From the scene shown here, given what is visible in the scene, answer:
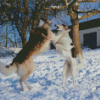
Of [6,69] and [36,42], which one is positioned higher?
[36,42]

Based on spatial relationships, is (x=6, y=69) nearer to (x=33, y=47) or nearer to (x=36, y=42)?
(x=33, y=47)

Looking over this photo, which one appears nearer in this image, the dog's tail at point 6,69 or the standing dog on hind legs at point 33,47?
the standing dog on hind legs at point 33,47

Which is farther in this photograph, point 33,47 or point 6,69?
point 6,69

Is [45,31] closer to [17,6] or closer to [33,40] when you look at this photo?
[33,40]

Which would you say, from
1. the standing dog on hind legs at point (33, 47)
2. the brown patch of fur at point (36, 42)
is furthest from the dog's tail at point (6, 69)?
the brown patch of fur at point (36, 42)

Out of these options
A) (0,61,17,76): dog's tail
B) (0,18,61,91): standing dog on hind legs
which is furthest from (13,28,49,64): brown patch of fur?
(0,61,17,76): dog's tail

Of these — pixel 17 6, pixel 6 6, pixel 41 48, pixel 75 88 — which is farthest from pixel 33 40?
pixel 17 6

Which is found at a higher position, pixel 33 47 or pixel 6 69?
pixel 33 47

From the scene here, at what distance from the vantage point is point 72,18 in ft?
19.9

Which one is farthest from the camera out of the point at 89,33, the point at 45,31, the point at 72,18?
the point at 89,33

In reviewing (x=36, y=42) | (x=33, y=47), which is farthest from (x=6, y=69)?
(x=36, y=42)

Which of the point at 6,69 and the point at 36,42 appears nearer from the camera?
the point at 36,42

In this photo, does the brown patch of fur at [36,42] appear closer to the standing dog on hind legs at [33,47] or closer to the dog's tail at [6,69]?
the standing dog on hind legs at [33,47]

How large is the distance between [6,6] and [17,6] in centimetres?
127
